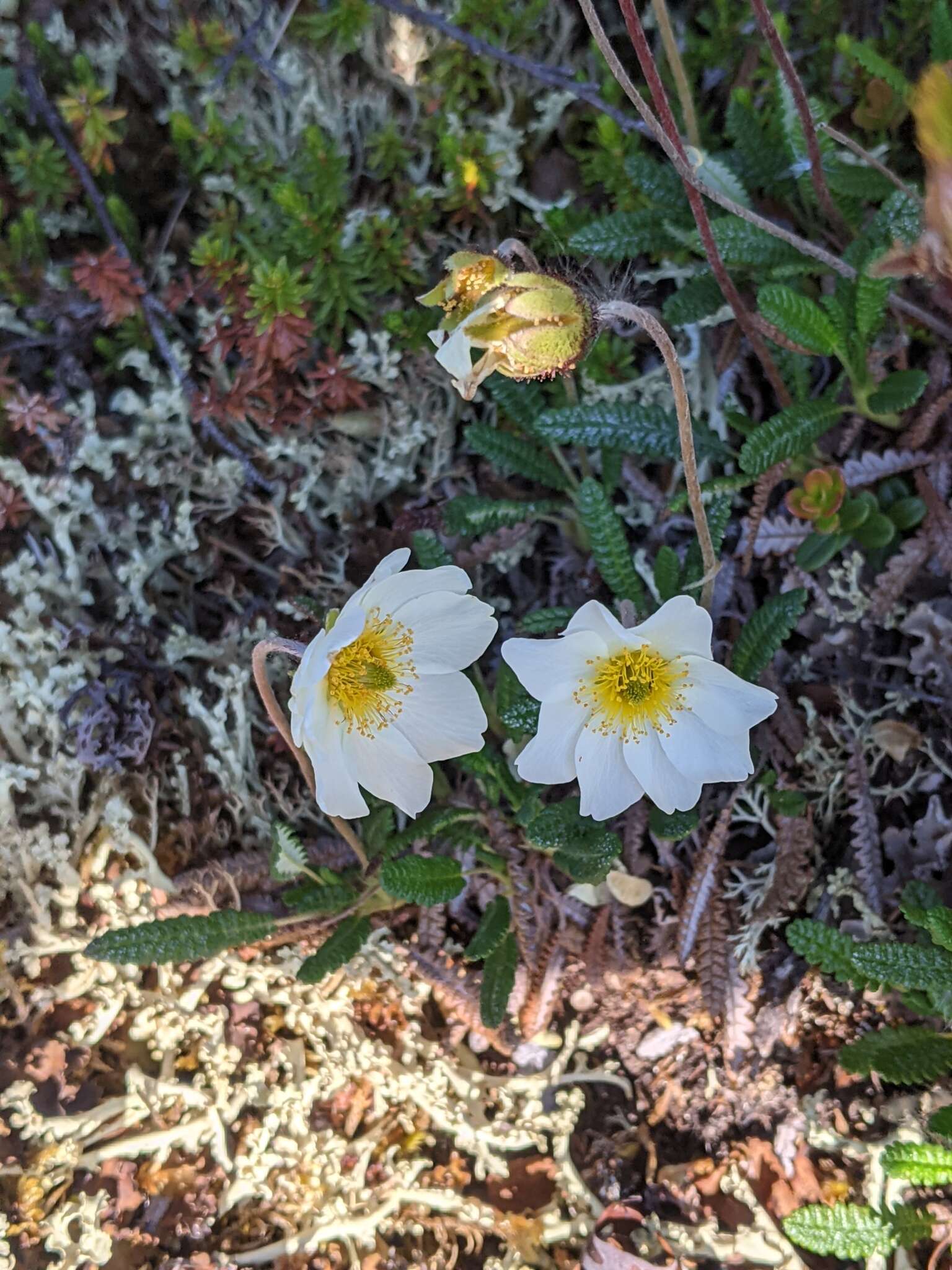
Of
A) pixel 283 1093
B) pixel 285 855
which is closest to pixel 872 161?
pixel 285 855

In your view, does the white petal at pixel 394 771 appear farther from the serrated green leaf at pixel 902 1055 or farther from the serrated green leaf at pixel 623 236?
the serrated green leaf at pixel 623 236

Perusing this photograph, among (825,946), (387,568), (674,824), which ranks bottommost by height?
(825,946)

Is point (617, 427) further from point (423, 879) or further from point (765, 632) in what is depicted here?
point (423, 879)

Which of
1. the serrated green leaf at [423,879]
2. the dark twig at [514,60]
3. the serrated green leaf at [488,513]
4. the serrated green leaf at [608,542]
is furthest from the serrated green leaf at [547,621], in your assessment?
the dark twig at [514,60]

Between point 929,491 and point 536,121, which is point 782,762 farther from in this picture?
point 536,121

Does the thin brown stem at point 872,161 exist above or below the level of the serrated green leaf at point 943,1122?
above

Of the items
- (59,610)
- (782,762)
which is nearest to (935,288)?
(782,762)

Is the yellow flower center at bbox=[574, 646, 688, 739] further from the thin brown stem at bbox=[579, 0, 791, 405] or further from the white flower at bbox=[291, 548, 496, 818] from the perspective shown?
the thin brown stem at bbox=[579, 0, 791, 405]
